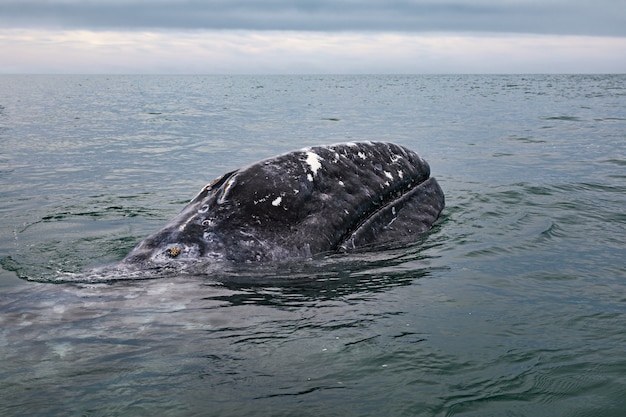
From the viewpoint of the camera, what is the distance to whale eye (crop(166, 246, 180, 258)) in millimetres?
5949

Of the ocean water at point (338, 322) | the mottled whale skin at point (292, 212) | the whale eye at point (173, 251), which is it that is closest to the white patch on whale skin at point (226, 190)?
the mottled whale skin at point (292, 212)

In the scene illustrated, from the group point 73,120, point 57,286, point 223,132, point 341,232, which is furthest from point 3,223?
point 73,120

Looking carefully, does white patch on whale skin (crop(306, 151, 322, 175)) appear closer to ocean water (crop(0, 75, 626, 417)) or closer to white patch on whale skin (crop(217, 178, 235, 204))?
white patch on whale skin (crop(217, 178, 235, 204))

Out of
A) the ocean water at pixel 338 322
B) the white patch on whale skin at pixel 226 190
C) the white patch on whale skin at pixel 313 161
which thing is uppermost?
the white patch on whale skin at pixel 313 161

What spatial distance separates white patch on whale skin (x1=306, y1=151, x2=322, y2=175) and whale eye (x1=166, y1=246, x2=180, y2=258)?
1.62m

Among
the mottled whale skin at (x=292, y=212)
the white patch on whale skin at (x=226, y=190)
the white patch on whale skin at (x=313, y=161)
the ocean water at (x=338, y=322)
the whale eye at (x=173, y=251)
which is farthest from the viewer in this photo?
the white patch on whale skin at (x=313, y=161)

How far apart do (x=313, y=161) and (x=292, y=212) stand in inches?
27.2

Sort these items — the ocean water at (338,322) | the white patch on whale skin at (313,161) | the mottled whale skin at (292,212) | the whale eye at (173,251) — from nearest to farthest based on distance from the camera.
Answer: the ocean water at (338,322), the whale eye at (173,251), the mottled whale skin at (292,212), the white patch on whale skin at (313,161)

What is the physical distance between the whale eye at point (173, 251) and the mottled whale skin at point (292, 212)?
12 mm

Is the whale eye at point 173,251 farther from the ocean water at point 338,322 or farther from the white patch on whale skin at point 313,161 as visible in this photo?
the white patch on whale skin at point 313,161

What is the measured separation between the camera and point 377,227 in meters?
7.12

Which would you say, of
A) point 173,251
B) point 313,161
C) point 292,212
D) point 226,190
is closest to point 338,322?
point 292,212

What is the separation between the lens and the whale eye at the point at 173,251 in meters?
5.95

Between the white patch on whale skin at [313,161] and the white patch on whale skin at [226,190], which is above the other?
the white patch on whale skin at [313,161]
